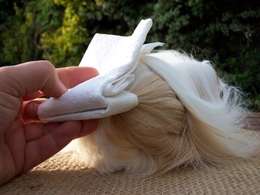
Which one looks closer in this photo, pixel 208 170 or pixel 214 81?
pixel 208 170

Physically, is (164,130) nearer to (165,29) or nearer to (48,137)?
(48,137)

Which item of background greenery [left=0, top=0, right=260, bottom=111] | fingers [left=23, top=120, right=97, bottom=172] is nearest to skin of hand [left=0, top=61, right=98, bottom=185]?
fingers [left=23, top=120, right=97, bottom=172]

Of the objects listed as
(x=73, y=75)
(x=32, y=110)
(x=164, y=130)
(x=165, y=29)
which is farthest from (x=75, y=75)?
(x=165, y=29)

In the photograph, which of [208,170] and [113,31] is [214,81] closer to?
[208,170]

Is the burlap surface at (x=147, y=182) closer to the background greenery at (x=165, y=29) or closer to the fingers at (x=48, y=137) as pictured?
the fingers at (x=48, y=137)

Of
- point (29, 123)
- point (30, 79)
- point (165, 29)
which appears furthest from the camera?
point (165, 29)

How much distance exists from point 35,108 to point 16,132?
0.07m

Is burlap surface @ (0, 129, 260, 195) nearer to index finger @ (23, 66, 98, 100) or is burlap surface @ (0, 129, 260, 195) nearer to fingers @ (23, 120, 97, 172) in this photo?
fingers @ (23, 120, 97, 172)

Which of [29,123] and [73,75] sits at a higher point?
[73,75]

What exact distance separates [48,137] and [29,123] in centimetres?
8

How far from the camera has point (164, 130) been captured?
916 millimetres

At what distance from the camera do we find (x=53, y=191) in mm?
854

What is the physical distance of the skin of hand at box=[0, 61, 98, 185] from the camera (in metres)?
0.85

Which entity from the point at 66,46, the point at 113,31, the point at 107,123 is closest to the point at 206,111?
the point at 107,123
